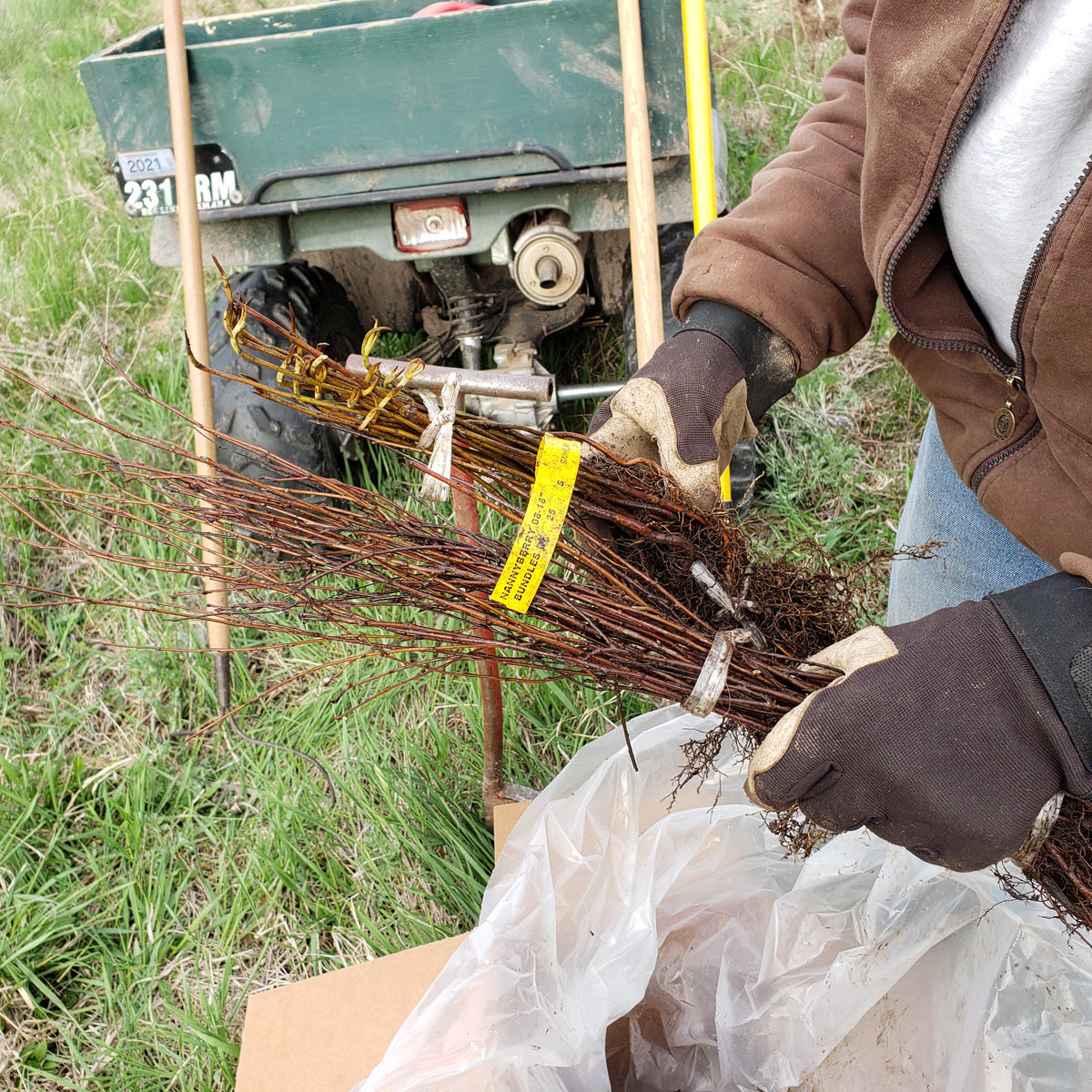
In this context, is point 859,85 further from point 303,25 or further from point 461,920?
point 303,25

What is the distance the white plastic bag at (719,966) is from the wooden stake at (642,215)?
93cm

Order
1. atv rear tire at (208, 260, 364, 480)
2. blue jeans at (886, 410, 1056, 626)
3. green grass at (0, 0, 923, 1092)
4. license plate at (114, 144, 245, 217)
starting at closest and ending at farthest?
blue jeans at (886, 410, 1056, 626) → green grass at (0, 0, 923, 1092) → license plate at (114, 144, 245, 217) → atv rear tire at (208, 260, 364, 480)

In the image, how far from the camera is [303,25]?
3062mm

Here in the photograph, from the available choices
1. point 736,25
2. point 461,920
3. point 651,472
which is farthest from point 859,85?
point 736,25

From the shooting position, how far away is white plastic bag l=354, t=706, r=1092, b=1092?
1.27 m

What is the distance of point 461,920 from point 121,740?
1045 millimetres

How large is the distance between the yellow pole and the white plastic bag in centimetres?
115

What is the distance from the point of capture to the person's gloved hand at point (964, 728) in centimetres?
90

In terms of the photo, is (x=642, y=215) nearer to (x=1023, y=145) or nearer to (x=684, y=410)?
(x=684, y=410)

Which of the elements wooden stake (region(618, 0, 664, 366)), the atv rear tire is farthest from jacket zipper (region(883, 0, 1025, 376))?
the atv rear tire

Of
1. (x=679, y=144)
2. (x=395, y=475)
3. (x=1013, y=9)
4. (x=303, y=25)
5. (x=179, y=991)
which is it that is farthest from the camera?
(x=303, y=25)

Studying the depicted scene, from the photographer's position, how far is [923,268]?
1069mm

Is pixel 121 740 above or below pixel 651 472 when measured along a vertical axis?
below

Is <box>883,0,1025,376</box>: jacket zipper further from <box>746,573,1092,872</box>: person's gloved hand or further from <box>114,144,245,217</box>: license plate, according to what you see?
<box>114,144,245,217</box>: license plate
